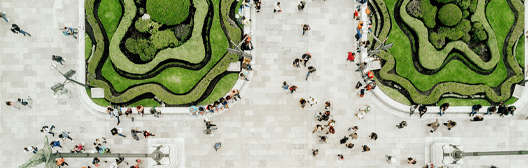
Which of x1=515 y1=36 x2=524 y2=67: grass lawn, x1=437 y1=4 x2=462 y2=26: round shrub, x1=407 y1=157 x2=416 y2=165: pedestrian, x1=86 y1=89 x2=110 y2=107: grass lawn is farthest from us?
x1=515 y1=36 x2=524 y2=67: grass lawn

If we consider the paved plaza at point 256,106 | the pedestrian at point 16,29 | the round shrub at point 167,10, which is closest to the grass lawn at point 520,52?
the paved plaza at point 256,106

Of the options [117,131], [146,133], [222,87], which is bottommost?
[146,133]

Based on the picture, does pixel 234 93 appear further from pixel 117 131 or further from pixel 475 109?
pixel 475 109

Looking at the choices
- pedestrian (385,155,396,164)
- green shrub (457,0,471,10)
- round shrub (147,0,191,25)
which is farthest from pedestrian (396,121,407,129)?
round shrub (147,0,191,25)

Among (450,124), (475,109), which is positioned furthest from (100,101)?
(475,109)

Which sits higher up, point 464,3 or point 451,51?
point 464,3

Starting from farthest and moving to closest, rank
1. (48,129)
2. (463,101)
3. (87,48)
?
(463,101)
(87,48)
(48,129)

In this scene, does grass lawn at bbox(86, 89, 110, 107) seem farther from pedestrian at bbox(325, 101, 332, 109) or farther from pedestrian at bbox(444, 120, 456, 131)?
pedestrian at bbox(444, 120, 456, 131)

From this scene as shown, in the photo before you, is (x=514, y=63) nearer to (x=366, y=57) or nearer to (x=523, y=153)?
(x=523, y=153)
